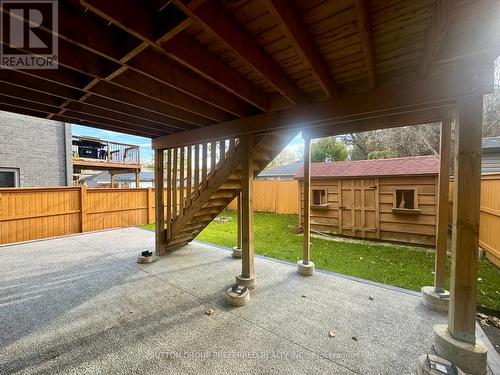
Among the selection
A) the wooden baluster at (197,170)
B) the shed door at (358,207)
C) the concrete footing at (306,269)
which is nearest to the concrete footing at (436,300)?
the concrete footing at (306,269)

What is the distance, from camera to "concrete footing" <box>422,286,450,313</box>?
267 centimetres

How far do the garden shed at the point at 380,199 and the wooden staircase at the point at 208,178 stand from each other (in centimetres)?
409

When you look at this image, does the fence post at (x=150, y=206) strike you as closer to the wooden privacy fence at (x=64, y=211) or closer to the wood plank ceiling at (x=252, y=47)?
the wooden privacy fence at (x=64, y=211)

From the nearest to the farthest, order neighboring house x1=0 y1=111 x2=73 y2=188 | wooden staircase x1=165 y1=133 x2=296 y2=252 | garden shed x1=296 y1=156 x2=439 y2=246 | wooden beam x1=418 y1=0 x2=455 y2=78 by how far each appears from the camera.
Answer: wooden beam x1=418 y1=0 x2=455 y2=78, wooden staircase x1=165 y1=133 x2=296 y2=252, garden shed x1=296 y1=156 x2=439 y2=246, neighboring house x1=0 y1=111 x2=73 y2=188

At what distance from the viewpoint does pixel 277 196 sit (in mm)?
11914

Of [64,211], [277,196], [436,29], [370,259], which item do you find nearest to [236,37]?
[436,29]

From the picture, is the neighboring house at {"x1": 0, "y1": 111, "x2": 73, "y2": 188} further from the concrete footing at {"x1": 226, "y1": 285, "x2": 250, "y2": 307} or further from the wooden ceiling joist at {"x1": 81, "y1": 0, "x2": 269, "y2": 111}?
the wooden ceiling joist at {"x1": 81, "y1": 0, "x2": 269, "y2": 111}

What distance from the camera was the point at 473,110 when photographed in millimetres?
1840

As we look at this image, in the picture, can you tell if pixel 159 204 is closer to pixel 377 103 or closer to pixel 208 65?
pixel 208 65

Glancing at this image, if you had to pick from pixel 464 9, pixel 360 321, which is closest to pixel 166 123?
pixel 464 9

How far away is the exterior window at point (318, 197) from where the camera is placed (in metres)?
7.87

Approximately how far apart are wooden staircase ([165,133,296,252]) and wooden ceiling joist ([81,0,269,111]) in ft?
3.57

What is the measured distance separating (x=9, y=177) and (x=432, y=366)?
10.2m

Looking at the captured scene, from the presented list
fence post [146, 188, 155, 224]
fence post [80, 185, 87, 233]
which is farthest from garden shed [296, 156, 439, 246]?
fence post [80, 185, 87, 233]
